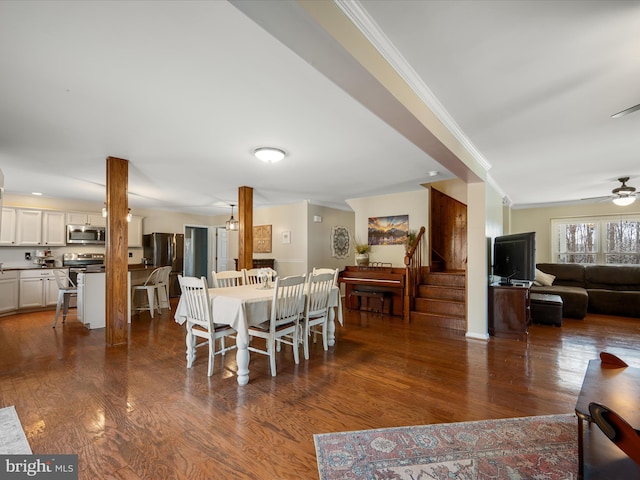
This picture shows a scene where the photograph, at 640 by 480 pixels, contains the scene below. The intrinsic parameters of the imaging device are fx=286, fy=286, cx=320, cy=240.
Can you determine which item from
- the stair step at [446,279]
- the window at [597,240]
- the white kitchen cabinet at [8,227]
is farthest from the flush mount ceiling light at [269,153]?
the window at [597,240]

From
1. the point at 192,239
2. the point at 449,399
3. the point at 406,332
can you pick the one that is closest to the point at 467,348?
the point at 406,332

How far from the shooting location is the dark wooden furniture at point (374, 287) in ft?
17.3

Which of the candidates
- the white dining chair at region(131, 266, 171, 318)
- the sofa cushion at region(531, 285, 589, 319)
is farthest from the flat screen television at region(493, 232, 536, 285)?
the white dining chair at region(131, 266, 171, 318)

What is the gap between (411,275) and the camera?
17.2ft

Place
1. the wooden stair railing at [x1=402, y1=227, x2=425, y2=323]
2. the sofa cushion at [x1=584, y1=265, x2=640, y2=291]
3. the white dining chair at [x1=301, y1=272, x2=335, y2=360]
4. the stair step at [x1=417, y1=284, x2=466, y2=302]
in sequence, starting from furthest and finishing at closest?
the sofa cushion at [x1=584, y1=265, x2=640, y2=291], the wooden stair railing at [x1=402, y1=227, x2=425, y2=323], the stair step at [x1=417, y1=284, x2=466, y2=302], the white dining chair at [x1=301, y1=272, x2=335, y2=360]

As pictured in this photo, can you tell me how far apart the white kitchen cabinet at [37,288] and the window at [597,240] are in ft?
37.7

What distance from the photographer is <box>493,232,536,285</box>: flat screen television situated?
12.3 ft

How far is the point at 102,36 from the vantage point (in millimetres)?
1633

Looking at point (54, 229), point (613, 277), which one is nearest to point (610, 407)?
point (613, 277)

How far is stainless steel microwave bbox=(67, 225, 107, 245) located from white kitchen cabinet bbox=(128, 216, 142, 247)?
56cm

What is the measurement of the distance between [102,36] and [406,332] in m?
4.44

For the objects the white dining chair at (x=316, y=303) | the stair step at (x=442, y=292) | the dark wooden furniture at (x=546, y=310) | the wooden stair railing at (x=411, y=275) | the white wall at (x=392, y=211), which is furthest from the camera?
the white wall at (x=392, y=211)

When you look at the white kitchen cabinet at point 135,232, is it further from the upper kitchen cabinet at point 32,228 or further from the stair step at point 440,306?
the stair step at point 440,306

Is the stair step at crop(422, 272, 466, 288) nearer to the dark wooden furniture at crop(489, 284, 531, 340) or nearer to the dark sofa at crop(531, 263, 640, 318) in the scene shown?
the dark wooden furniture at crop(489, 284, 531, 340)
